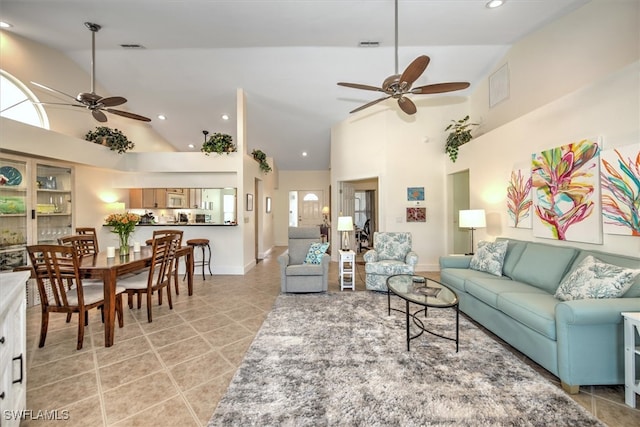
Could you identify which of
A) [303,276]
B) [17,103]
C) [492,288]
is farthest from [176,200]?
[492,288]

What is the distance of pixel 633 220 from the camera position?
233cm

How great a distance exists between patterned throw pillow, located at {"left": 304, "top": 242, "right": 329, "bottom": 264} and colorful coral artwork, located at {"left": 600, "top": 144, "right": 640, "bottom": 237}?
3.33 m

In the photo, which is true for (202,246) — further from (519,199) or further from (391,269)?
(519,199)

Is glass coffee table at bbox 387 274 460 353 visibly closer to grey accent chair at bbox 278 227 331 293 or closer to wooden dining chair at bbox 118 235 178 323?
grey accent chair at bbox 278 227 331 293

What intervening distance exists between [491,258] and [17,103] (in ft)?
23.2

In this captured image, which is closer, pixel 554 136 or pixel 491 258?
pixel 554 136

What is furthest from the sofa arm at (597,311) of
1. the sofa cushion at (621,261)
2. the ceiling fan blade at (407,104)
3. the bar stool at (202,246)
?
the bar stool at (202,246)

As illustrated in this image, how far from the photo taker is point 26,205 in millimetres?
3965

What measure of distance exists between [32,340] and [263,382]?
2618mm

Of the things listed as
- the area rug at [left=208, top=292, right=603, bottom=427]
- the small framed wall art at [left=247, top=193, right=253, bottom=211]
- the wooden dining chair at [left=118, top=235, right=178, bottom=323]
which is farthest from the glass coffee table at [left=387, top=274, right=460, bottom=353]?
the small framed wall art at [left=247, top=193, right=253, bottom=211]

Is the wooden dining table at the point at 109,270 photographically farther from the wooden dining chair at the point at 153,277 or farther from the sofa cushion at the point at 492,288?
the sofa cushion at the point at 492,288

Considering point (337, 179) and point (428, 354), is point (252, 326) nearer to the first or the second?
point (428, 354)

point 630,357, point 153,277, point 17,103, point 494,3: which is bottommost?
point 630,357

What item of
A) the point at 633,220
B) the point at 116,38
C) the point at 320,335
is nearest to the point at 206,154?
the point at 116,38
